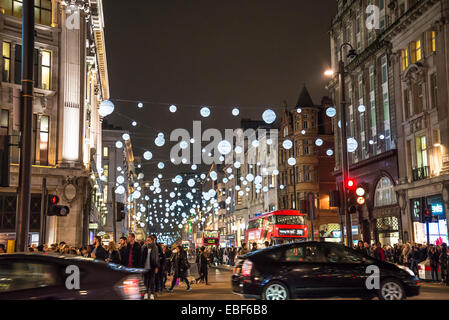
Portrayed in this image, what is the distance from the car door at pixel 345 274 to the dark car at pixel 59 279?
5.18m

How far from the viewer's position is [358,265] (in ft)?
41.7

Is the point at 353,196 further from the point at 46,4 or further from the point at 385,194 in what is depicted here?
the point at 385,194

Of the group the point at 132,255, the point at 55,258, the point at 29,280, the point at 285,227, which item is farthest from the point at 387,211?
the point at 29,280

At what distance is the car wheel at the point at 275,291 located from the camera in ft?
41.1

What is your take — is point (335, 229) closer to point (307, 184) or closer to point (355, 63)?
point (307, 184)

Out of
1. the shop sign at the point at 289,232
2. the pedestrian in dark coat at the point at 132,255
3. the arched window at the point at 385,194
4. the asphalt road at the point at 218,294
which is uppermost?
the arched window at the point at 385,194

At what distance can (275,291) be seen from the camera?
12602 mm

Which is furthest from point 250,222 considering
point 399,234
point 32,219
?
point 32,219

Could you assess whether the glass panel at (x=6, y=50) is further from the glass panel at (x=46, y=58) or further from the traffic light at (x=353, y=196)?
the traffic light at (x=353, y=196)

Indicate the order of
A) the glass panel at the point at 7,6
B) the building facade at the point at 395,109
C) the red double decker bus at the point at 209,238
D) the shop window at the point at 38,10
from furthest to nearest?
the red double decker bus at the point at 209,238
the building facade at the point at 395,109
the shop window at the point at 38,10
the glass panel at the point at 7,6

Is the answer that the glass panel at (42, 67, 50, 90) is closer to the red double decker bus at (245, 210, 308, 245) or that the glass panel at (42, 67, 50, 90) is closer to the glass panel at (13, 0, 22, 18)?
the glass panel at (13, 0, 22, 18)

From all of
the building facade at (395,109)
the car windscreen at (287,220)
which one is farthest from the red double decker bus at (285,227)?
the building facade at (395,109)
